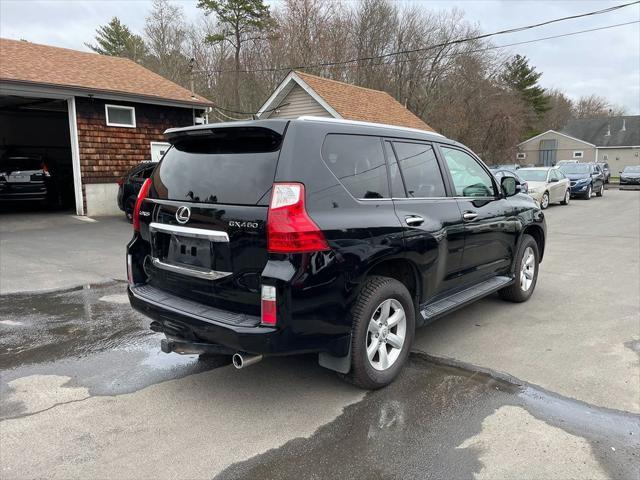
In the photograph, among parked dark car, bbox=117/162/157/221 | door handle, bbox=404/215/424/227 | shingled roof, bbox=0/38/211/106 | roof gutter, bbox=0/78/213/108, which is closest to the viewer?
door handle, bbox=404/215/424/227

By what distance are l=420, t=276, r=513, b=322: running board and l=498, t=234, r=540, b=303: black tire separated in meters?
0.26

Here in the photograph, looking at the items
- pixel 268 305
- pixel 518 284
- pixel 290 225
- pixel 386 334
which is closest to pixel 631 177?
pixel 518 284

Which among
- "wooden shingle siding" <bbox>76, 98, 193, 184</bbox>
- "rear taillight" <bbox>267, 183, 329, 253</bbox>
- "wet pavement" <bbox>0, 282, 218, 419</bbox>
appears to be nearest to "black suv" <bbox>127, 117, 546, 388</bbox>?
"rear taillight" <bbox>267, 183, 329, 253</bbox>

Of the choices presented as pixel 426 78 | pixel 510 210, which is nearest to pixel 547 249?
pixel 510 210

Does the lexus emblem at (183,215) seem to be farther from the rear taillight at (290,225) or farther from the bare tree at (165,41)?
the bare tree at (165,41)

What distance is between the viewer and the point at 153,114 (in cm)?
1550

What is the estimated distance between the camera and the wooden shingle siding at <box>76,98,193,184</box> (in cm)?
1388

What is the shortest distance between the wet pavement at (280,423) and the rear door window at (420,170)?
145 cm

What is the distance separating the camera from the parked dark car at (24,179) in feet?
45.9

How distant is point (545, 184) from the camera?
57.8ft

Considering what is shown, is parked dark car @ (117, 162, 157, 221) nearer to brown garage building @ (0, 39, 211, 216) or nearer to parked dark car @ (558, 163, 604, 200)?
brown garage building @ (0, 39, 211, 216)

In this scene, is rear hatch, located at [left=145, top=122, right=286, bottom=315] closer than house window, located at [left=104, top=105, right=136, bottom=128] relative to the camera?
Yes

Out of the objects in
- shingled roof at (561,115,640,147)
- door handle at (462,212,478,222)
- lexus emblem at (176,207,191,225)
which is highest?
shingled roof at (561,115,640,147)

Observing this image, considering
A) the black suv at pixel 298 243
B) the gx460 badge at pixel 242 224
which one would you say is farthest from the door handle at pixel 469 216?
the gx460 badge at pixel 242 224
